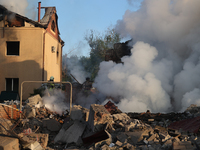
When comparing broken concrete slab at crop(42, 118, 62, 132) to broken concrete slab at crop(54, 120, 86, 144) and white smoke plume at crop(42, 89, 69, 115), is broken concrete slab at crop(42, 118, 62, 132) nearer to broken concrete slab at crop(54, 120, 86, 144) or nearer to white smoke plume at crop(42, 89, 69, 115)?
broken concrete slab at crop(54, 120, 86, 144)

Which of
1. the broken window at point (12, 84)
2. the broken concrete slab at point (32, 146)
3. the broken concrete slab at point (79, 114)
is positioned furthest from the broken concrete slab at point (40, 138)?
the broken window at point (12, 84)

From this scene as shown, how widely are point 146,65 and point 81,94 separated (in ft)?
18.1

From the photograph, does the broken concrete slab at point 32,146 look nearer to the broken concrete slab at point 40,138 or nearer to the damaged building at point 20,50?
the broken concrete slab at point 40,138

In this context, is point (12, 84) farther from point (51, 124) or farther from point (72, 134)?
point (72, 134)

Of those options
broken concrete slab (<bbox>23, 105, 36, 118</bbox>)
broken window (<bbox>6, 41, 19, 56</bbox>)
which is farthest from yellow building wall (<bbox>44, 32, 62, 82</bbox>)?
broken concrete slab (<bbox>23, 105, 36, 118</bbox>)

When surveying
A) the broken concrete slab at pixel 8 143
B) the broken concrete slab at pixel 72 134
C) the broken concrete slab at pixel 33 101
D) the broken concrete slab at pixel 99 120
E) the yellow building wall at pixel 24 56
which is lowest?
the broken concrete slab at pixel 72 134

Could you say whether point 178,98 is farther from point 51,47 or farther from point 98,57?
point 98,57

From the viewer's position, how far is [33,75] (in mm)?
16453

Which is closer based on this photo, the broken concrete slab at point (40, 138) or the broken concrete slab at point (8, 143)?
the broken concrete slab at point (8, 143)

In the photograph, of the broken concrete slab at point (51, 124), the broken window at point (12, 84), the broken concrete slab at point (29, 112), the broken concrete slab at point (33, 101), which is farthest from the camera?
the broken window at point (12, 84)

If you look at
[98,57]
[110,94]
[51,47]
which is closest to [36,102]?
[110,94]

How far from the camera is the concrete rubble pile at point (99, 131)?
6.69m

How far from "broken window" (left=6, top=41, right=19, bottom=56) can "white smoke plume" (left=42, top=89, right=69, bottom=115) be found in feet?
17.3

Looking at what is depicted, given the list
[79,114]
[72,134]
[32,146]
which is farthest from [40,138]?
[79,114]
